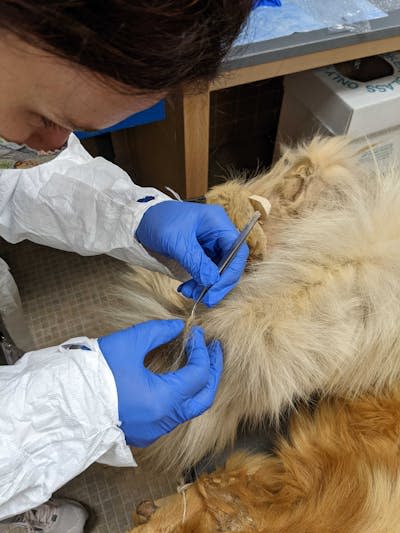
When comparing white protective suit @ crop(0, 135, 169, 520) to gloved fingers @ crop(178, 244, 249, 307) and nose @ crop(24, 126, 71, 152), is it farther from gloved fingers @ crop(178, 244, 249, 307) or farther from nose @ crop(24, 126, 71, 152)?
nose @ crop(24, 126, 71, 152)

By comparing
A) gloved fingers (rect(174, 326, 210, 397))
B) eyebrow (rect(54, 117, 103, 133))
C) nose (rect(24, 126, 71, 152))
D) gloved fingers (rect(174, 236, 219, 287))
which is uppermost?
eyebrow (rect(54, 117, 103, 133))

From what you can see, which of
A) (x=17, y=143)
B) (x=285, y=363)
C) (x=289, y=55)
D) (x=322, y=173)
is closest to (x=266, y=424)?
(x=285, y=363)

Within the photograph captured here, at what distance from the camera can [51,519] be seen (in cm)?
104

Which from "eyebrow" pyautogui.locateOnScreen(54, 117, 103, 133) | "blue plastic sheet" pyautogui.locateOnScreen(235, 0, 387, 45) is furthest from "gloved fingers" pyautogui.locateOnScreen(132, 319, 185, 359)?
"blue plastic sheet" pyautogui.locateOnScreen(235, 0, 387, 45)

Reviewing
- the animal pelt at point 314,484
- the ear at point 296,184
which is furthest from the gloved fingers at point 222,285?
the animal pelt at point 314,484

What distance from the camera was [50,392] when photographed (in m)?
0.68

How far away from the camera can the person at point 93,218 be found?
37cm

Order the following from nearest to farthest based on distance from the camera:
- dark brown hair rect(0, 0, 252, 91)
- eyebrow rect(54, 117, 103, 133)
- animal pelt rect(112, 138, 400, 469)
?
dark brown hair rect(0, 0, 252, 91), eyebrow rect(54, 117, 103, 133), animal pelt rect(112, 138, 400, 469)

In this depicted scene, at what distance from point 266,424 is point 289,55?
2.45ft

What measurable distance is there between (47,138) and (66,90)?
0.56 ft

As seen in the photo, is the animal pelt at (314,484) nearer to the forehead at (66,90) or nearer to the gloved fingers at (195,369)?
the gloved fingers at (195,369)

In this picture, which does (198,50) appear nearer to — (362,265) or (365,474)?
(362,265)

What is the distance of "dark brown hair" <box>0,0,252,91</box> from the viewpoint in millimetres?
341

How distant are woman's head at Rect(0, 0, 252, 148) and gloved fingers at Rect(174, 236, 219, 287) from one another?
391 mm
